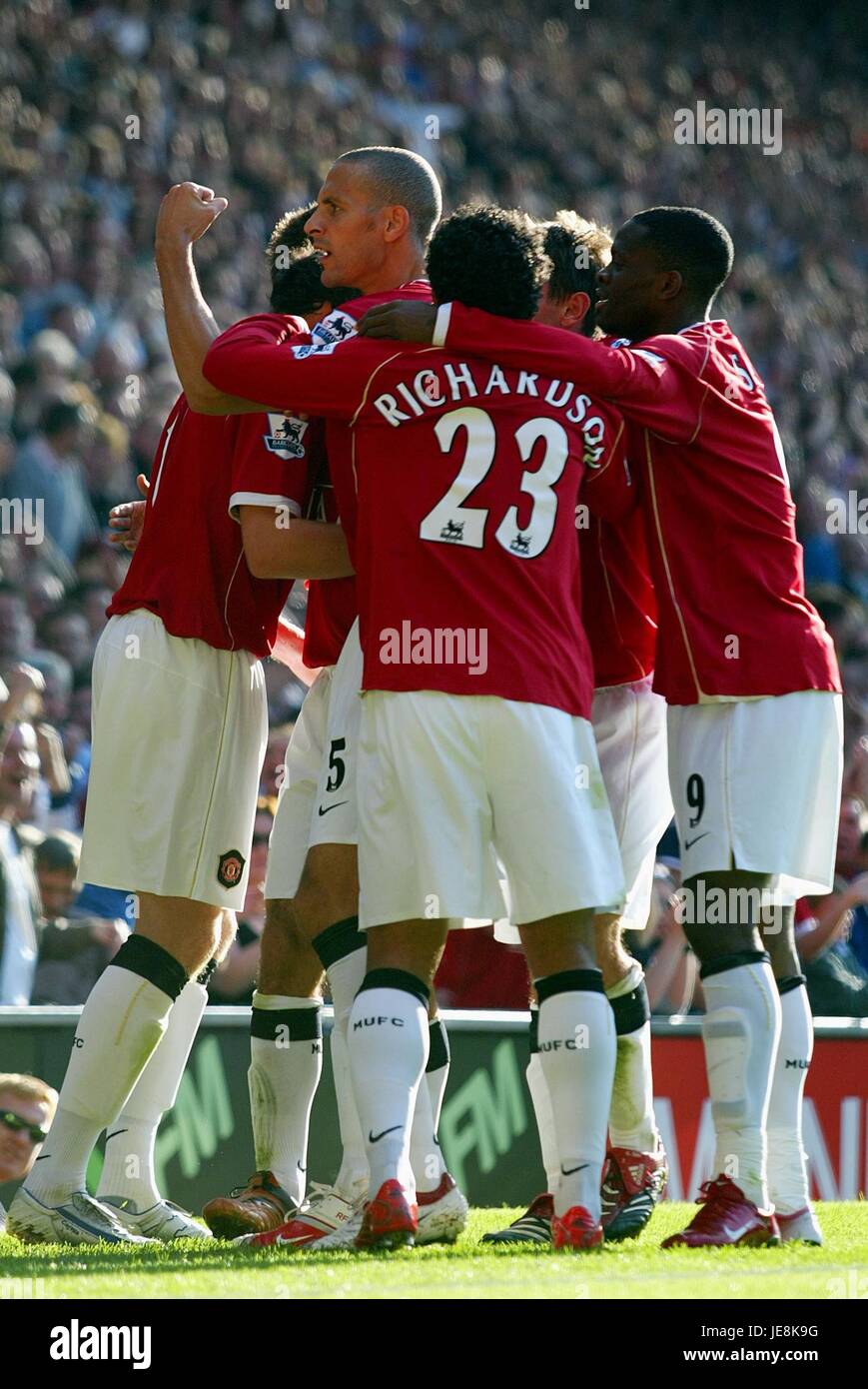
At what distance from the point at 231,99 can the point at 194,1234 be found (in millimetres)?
11358

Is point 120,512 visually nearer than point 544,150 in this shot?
Yes

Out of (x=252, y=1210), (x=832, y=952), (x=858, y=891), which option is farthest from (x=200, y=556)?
(x=858, y=891)

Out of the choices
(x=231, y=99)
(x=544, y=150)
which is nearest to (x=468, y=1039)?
(x=231, y=99)

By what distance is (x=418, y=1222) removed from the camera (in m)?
4.11

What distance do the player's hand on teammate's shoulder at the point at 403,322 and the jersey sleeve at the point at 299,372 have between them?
1.5 inches

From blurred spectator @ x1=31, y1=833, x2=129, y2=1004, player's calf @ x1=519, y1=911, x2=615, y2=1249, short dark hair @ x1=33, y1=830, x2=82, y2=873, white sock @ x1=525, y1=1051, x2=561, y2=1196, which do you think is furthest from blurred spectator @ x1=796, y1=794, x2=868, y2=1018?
player's calf @ x1=519, y1=911, x2=615, y2=1249

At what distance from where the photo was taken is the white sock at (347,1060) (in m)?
4.09

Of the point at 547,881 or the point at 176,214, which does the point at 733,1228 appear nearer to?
the point at 547,881

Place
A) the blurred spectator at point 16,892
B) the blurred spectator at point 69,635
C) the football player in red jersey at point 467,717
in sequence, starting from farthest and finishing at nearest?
the blurred spectator at point 69,635, the blurred spectator at point 16,892, the football player in red jersey at point 467,717

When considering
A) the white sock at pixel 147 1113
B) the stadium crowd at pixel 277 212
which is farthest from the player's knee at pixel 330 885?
the stadium crowd at pixel 277 212

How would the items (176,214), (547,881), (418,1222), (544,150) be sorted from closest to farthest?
(547,881)
(418,1222)
(176,214)
(544,150)

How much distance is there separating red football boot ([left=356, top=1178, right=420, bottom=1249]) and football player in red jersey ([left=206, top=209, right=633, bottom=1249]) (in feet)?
0.08

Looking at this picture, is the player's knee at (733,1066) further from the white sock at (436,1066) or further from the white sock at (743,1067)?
the white sock at (436,1066)

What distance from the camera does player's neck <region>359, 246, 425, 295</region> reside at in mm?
4430
